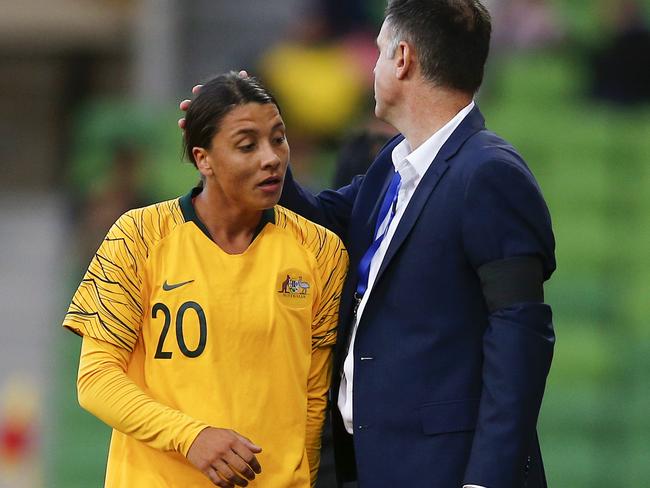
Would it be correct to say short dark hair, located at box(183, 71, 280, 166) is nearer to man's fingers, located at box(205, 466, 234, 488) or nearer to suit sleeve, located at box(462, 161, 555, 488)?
suit sleeve, located at box(462, 161, 555, 488)

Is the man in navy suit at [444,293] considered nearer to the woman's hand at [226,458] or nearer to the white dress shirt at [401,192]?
the white dress shirt at [401,192]

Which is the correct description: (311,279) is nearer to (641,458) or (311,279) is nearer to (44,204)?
(641,458)

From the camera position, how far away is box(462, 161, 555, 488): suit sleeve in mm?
2500

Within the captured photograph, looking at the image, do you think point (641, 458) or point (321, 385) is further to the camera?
point (641, 458)

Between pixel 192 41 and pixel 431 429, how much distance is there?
21.1 feet

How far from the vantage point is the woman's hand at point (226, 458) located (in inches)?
96.0

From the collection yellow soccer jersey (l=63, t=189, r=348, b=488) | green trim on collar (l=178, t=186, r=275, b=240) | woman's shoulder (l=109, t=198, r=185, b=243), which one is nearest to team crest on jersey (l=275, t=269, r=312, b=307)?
yellow soccer jersey (l=63, t=189, r=348, b=488)

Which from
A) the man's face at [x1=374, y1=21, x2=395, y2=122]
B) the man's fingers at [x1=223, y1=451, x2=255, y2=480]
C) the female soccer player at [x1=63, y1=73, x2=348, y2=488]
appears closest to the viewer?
the man's fingers at [x1=223, y1=451, x2=255, y2=480]

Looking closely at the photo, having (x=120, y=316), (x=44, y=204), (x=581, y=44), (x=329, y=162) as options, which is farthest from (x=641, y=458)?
(x=44, y=204)

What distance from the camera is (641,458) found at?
6102mm

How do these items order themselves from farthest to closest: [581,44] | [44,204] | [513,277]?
1. [44,204]
2. [581,44]
3. [513,277]

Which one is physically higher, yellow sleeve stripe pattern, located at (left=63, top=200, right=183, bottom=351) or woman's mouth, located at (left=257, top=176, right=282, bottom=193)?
woman's mouth, located at (left=257, top=176, right=282, bottom=193)

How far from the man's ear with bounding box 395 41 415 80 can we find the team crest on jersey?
455 millimetres

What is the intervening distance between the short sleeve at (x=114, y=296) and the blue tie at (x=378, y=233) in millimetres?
465
